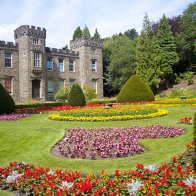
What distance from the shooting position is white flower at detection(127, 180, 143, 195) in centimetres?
505

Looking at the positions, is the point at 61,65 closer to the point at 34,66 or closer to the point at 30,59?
the point at 34,66

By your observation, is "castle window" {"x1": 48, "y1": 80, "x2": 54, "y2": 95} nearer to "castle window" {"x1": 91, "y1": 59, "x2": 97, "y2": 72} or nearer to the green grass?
"castle window" {"x1": 91, "y1": 59, "x2": 97, "y2": 72}

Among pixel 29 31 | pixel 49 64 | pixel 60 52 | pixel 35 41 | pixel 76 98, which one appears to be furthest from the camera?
pixel 60 52

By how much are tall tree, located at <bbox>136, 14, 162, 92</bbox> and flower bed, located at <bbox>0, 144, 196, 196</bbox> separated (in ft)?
107

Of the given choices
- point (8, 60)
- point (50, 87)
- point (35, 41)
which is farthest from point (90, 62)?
point (8, 60)

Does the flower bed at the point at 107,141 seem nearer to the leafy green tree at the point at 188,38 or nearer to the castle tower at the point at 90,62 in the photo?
the castle tower at the point at 90,62

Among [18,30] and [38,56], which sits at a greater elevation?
[18,30]

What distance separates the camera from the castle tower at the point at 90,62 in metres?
42.1

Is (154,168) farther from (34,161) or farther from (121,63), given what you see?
(121,63)

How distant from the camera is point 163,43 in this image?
41.9m

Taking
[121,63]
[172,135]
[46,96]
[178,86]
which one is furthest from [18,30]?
[172,135]

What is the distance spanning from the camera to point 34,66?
3575cm

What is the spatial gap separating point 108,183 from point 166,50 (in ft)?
126

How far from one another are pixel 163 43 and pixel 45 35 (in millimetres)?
16886
